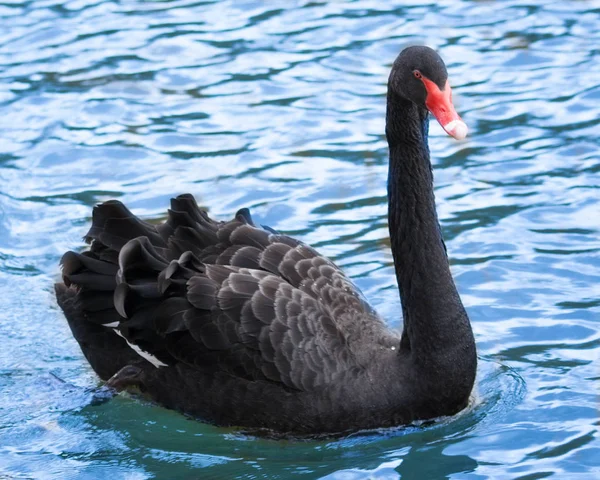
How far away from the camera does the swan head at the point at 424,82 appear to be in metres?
5.29

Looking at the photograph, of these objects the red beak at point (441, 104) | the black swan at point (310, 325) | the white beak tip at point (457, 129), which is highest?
the red beak at point (441, 104)

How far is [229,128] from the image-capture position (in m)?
8.92

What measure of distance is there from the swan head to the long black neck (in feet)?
0.39

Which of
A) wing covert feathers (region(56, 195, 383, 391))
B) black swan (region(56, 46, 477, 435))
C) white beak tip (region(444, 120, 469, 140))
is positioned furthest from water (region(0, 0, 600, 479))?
white beak tip (region(444, 120, 469, 140))

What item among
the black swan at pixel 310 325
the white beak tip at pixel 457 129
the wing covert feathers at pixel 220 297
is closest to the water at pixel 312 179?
the black swan at pixel 310 325

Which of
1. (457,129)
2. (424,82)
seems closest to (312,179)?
(424,82)

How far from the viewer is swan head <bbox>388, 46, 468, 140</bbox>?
529 cm

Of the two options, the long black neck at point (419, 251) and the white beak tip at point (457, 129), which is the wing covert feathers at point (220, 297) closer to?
the long black neck at point (419, 251)

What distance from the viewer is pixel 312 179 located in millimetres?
8172

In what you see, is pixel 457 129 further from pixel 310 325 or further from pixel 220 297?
pixel 220 297

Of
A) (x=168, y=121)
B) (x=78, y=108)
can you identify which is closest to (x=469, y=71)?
(x=168, y=121)

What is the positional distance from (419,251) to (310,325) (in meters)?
0.58

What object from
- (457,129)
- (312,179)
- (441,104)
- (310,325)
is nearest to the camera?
(457,129)

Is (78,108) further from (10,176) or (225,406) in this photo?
(225,406)
